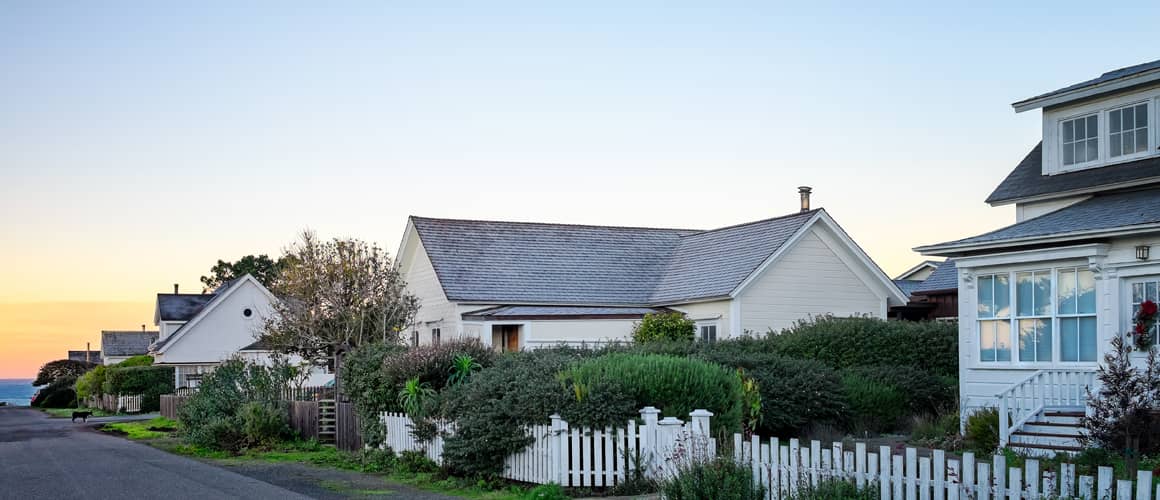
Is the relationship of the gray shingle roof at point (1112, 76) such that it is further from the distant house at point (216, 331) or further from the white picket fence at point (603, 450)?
the distant house at point (216, 331)

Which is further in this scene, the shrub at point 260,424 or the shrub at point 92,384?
the shrub at point 92,384

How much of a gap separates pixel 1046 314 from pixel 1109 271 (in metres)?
1.38

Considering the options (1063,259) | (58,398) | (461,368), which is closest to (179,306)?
(58,398)

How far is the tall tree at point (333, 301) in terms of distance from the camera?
107 ft

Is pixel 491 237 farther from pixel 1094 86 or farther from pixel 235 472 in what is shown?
pixel 1094 86

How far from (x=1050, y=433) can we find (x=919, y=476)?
311 inches

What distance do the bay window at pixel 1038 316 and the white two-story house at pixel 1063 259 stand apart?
19mm

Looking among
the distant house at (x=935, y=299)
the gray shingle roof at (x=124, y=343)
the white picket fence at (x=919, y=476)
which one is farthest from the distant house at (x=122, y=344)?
the white picket fence at (x=919, y=476)

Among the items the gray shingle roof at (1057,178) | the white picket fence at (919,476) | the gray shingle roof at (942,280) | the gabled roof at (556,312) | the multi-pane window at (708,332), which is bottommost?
the white picket fence at (919,476)

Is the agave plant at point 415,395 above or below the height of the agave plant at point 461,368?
below

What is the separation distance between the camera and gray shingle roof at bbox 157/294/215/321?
71375mm

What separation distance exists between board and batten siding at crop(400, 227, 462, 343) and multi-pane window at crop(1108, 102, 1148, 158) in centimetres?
1826

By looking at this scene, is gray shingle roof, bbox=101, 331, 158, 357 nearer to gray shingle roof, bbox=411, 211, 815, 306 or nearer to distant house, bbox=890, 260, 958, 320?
gray shingle roof, bbox=411, 211, 815, 306

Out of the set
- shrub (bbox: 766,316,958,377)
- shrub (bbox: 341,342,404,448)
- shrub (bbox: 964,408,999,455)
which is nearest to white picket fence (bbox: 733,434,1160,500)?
shrub (bbox: 964,408,999,455)
